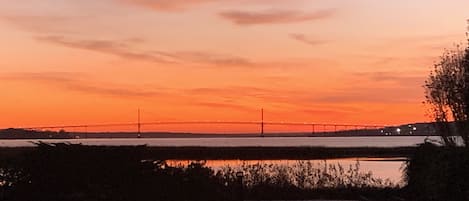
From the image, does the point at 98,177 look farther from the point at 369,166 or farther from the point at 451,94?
the point at 369,166

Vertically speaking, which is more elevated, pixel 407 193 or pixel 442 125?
pixel 442 125

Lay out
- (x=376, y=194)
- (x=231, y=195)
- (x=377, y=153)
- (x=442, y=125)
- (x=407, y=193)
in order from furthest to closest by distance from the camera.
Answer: (x=377, y=153)
(x=442, y=125)
(x=376, y=194)
(x=407, y=193)
(x=231, y=195)

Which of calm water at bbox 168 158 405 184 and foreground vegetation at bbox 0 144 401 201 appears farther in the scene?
calm water at bbox 168 158 405 184

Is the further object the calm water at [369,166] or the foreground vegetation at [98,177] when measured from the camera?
the calm water at [369,166]

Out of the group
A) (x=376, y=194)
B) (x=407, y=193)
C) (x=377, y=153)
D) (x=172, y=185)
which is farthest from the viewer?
(x=377, y=153)

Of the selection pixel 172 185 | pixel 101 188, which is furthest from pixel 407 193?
pixel 101 188

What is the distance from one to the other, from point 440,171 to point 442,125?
330 inches

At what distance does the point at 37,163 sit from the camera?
18.9m

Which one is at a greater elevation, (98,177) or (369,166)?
(98,177)

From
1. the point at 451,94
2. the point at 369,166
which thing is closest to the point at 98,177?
the point at 451,94

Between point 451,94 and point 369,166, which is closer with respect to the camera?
point 451,94

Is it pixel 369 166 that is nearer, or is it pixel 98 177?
pixel 98 177

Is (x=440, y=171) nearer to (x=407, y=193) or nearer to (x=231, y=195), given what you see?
(x=407, y=193)

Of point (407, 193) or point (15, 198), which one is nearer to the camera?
point (15, 198)
